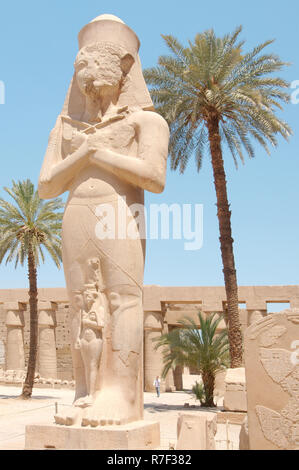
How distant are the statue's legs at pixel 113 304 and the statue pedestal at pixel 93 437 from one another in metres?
0.14

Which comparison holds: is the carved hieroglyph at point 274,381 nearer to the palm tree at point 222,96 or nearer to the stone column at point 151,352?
the palm tree at point 222,96

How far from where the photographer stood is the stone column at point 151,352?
65.5 ft

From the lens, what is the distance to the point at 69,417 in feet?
12.1

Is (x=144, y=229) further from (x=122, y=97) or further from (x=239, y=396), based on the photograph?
(x=239, y=396)

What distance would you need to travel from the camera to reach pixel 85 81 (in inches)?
173

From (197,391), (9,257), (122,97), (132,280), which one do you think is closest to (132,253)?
(132,280)

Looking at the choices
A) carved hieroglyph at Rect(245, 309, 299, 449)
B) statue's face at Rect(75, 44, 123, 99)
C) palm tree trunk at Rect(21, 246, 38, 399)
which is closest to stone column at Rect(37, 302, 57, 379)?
palm tree trunk at Rect(21, 246, 38, 399)

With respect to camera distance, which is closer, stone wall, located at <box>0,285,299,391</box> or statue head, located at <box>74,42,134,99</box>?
statue head, located at <box>74,42,134,99</box>

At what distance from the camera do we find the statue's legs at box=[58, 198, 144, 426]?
3.84m

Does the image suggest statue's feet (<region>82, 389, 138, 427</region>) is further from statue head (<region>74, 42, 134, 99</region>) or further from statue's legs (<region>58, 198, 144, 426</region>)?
statue head (<region>74, 42, 134, 99</region>)

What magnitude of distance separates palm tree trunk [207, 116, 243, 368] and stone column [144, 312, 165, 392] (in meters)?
8.38

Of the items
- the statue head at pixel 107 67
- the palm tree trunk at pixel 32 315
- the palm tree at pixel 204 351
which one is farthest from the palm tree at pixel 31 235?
the statue head at pixel 107 67

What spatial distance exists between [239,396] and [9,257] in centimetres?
894
